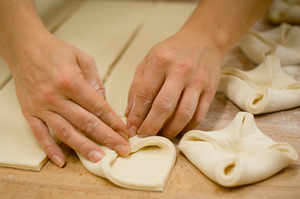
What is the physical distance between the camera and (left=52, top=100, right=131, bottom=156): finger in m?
1.15

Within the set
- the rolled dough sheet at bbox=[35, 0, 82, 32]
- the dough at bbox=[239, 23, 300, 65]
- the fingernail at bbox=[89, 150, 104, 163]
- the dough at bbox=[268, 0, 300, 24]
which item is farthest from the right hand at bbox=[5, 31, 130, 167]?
the dough at bbox=[268, 0, 300, 24]

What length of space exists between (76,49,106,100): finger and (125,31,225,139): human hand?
0.17 meters

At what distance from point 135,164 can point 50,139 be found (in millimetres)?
414

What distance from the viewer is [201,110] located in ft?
4.09

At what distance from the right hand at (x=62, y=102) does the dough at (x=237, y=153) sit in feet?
1.01

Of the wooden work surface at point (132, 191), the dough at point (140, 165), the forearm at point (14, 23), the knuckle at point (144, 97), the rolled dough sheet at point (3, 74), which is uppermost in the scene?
the forearm at point (14, 23)

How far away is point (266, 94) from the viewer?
136 cm

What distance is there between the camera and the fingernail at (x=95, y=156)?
1125 mm

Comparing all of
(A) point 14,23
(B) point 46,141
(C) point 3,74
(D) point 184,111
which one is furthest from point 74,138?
(C) point 3,74

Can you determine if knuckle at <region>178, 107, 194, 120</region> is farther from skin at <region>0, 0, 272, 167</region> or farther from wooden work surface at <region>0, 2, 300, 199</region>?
wooden work surface at <region>0, 2, 300, 199</region>

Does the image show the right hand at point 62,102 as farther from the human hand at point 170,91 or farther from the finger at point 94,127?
the human hand at point 170,91

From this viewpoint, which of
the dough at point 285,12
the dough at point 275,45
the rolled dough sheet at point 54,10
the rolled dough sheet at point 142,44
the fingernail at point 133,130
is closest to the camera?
the fingernail at point 133,130

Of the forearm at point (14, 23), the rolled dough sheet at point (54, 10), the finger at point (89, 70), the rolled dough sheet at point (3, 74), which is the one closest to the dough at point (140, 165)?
the finger at point (89, 70)

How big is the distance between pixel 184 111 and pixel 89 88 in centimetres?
43
